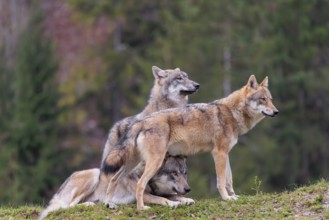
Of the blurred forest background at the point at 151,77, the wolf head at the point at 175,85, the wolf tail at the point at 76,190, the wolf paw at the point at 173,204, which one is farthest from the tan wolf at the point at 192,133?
the blurred forest background at the point at 151,77

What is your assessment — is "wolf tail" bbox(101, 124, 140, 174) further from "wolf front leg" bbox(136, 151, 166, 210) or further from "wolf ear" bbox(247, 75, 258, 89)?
"wolf ear" bbox(247, 75, 258, 89)

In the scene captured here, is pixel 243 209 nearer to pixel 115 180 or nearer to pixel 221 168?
pixel 221 168

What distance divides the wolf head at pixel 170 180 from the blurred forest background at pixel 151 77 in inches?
853

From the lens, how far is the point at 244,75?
45.4m

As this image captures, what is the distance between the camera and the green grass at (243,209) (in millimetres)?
15406

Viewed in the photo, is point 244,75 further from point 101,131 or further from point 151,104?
point 151,104

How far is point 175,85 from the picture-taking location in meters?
20.1

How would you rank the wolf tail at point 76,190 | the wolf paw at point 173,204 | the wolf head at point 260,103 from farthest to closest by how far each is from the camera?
the wolf head at point 260,103 < the wolf tail at point 76,190 < the wolf paw at point 173,204

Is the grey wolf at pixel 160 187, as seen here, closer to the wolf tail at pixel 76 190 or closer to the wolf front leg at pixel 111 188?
the wolf tail at pixel 76 190

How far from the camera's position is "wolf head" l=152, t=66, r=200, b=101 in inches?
782

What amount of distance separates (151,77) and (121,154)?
2961 cm

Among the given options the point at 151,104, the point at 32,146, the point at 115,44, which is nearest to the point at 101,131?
the point at 115,44

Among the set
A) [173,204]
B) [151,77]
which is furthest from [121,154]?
[151,77]

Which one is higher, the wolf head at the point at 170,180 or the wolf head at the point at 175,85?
the wolf head at the point at 175,85
